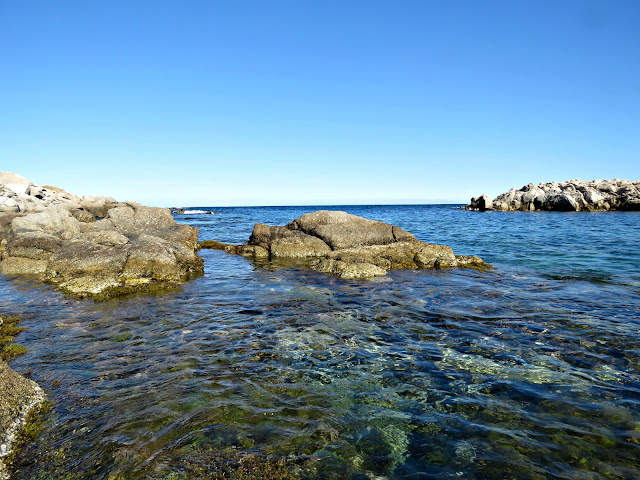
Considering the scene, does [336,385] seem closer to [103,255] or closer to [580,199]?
[103,255]

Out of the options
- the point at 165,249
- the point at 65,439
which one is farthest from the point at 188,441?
the point at 165,249

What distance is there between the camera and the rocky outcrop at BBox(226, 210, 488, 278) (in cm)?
1570

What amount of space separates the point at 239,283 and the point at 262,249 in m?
6.50

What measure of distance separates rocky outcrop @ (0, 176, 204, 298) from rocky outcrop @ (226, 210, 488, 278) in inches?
178

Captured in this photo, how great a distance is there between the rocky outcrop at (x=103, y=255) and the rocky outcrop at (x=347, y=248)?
4.52 m

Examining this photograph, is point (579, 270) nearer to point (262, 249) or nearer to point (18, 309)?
point (262, 249)

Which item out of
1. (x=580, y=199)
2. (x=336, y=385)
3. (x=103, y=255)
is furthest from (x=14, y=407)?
(x=580, y=199)

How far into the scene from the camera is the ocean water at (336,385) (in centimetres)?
411

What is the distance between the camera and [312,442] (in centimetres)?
446

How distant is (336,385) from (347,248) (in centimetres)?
1244

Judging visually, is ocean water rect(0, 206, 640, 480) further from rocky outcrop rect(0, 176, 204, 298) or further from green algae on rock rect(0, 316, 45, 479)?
rocky outcrop rect(0, 176, 204, 298)

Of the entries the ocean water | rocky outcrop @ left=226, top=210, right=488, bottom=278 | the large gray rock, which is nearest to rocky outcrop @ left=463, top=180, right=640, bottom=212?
rocky outcrop @ left=226, top=210, right=488, bottom=278

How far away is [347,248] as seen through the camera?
1806 centimetres

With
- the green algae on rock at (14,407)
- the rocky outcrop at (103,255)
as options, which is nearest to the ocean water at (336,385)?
the green algae on rock at (14,407)
